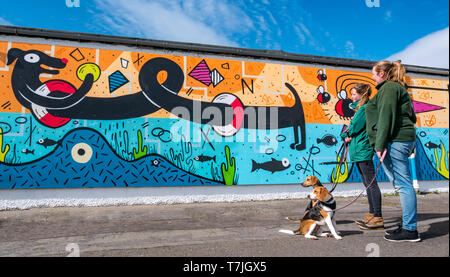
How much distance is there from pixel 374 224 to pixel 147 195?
413cm

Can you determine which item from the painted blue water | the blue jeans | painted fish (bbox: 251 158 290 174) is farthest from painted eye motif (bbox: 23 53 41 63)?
the blue jeans

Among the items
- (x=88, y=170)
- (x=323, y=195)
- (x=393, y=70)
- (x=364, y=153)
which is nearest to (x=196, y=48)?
(x=88, y=170)

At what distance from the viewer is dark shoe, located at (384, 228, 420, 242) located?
113 inches

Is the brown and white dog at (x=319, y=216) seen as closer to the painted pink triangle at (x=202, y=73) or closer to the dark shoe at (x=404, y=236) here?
the dark shoe at (x=404, y=236)

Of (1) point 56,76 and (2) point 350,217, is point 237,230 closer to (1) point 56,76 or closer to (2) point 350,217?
(2) point 350,217

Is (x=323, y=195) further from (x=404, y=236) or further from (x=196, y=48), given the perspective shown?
(x=196, y=48)

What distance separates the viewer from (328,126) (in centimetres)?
727

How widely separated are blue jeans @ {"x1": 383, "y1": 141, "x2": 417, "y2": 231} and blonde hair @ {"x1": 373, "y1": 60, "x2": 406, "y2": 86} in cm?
69

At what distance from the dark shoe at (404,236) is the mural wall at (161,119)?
3.43 m

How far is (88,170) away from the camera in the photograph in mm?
5785

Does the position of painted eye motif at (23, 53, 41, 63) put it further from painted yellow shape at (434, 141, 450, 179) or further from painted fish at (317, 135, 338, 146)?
painted yellow shape at (434, 141, 450, 179)

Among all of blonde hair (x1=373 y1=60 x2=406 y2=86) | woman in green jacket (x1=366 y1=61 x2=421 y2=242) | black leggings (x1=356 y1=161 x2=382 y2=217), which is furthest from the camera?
black leggings (x1=356 y1=161 x2=382 y2=217)

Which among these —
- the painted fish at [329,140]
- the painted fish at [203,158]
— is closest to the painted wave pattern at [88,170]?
the painted fish at [203,158]
